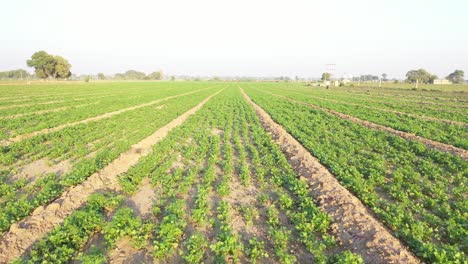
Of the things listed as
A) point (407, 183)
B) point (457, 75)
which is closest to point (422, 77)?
point (457, 75)

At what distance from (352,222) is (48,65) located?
106m

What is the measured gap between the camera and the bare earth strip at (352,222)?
5461mm

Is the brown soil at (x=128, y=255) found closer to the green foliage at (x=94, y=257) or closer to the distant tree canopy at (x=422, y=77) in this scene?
the green foliage at (x=94, y=257)

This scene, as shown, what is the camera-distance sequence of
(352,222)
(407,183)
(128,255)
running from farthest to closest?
(407,183) < (352,222) < (128,255)

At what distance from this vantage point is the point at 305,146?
533 inches

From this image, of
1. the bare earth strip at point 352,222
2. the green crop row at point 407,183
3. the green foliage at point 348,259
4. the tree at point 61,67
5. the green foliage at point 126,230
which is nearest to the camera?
the green foliage at point 348,259

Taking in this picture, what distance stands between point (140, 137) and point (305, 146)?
8.25 m

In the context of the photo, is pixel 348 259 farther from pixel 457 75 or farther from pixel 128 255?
pixel 457 75

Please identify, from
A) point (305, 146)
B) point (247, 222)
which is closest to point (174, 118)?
point (305, 146)

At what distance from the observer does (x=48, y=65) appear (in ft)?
299


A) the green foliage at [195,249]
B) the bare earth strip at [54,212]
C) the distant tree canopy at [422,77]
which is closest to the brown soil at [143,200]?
the bare earth strip at [54,212]

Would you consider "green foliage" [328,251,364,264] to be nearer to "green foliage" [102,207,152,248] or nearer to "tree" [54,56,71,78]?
"green foliage" [102,207,152,248]

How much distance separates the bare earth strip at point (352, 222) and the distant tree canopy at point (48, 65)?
4018 inches

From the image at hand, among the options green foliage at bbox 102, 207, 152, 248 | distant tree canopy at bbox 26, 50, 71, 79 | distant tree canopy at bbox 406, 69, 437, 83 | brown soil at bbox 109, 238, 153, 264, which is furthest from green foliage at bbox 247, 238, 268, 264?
distant tree canopy at bbox 406, 69, 437, 83
